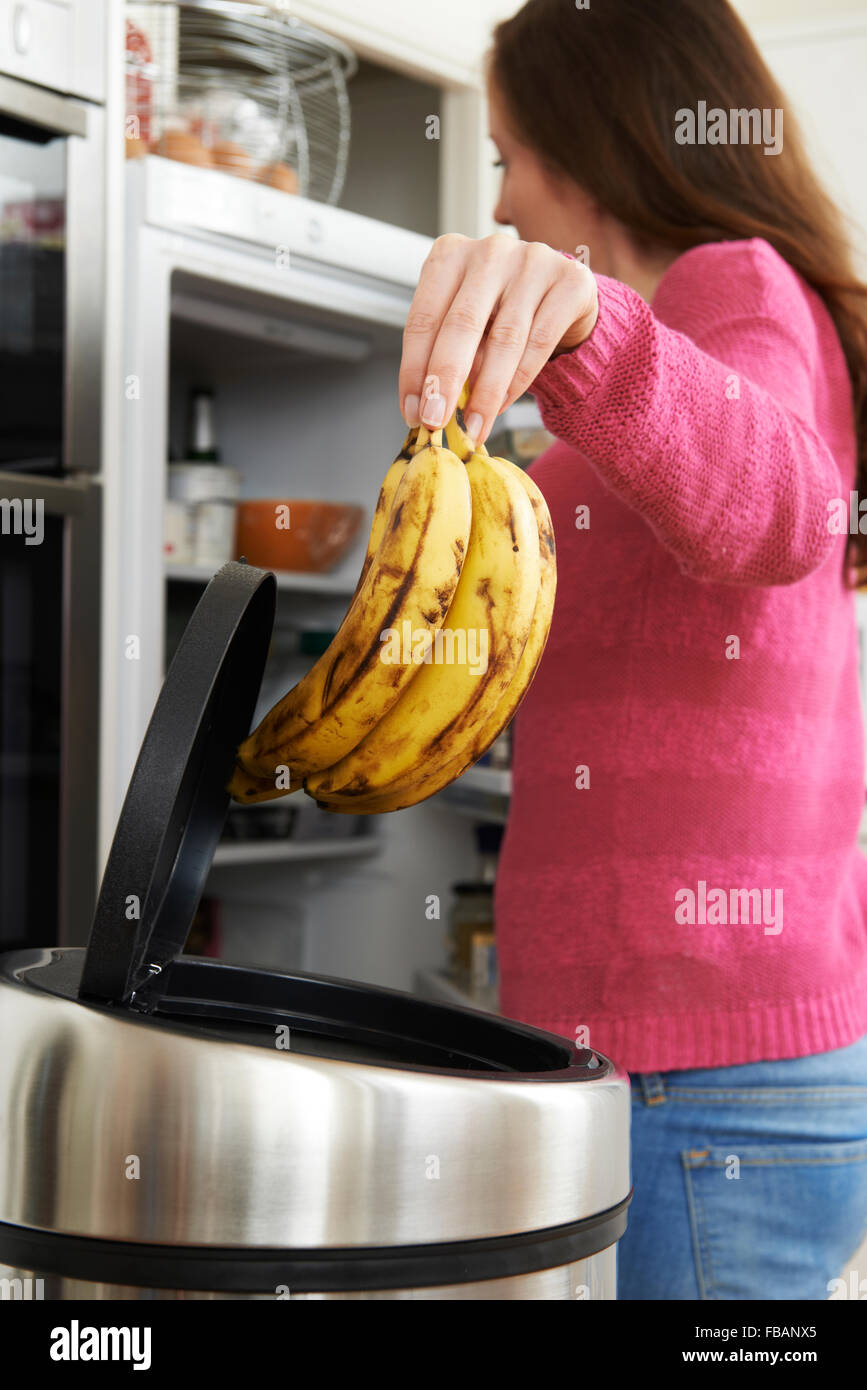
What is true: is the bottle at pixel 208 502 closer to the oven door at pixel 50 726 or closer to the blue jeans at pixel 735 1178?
the oven door at pixel 50 726

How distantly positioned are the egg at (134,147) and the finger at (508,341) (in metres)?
1.08

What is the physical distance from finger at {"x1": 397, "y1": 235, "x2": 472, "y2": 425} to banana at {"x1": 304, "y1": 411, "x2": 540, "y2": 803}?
0.12 feet

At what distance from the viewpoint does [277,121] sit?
1.58 metres

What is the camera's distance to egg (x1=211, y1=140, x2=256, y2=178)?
59.6 inches

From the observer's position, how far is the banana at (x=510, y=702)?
48cm

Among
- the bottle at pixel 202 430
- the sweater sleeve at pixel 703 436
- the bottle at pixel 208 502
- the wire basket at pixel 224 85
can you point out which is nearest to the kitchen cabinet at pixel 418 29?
the wire basket at pixel 224 85

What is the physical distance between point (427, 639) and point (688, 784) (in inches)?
13.7

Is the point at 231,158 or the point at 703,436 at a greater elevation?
the point at 231,158

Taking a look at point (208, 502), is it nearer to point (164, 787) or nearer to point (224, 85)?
point (224, 85)

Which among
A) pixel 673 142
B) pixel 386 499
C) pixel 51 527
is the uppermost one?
pixel 673 142

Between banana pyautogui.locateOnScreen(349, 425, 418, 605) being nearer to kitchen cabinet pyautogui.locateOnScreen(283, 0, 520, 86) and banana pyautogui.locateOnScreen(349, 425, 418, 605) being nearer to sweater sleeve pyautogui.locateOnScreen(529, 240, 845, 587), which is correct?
sweater sleeve pyautogui.locateOnScreen(529, 240, 845, 587)

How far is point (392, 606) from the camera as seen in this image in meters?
0.44

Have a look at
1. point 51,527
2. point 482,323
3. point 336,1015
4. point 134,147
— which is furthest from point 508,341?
point 134,147
